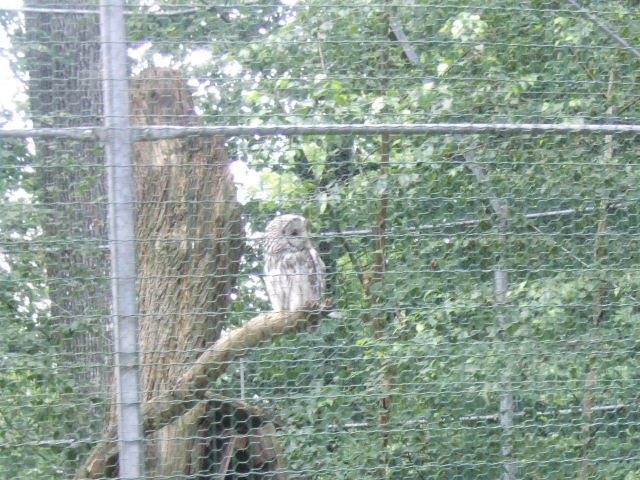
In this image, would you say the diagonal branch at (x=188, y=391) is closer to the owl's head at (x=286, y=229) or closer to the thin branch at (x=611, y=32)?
the owl's head at (x=286, y=229)

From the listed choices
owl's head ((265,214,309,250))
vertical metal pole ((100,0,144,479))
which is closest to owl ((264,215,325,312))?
owl's head ((265,214,309,250))

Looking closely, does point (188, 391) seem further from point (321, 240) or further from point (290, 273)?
point (321, 240)

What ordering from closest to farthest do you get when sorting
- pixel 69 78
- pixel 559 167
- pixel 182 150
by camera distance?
pixel 69 78 → pixel 182 150 → pixel 559 167

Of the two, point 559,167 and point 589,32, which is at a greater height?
point 589,32

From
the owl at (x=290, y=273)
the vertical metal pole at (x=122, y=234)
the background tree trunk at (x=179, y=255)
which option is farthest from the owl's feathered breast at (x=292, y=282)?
the vertical metal pole at (x=122, y=234)

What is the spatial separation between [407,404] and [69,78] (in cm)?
129

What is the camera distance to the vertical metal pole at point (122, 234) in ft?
7.43

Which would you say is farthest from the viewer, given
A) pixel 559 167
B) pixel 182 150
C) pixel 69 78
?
pixel 559 167

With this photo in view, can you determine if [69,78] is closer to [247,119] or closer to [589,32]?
[247,119]

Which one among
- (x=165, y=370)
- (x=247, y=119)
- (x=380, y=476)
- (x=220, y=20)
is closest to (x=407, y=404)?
(x=380, y=476)

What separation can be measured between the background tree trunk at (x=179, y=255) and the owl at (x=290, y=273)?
0.16 m

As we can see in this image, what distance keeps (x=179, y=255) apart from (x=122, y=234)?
0.24 metres

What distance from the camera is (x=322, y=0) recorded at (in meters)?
2.72

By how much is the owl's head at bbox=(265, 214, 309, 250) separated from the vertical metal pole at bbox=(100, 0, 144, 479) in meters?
0.45
